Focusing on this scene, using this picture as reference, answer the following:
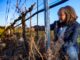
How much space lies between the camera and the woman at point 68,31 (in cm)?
369

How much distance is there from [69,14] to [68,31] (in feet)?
0.62

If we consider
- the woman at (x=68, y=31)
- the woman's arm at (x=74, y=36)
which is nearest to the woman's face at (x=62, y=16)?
the woman at (x=68, y=31)

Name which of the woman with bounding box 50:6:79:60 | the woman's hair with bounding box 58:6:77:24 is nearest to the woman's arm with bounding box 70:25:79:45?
the woman with bounding box 50:6:79:60

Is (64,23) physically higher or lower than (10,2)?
lower

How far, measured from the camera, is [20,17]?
13.1 feet

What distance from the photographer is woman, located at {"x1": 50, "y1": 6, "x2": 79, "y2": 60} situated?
3689mm

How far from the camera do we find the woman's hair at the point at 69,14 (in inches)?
148

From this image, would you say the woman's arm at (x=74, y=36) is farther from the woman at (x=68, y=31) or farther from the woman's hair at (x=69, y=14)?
the woman's hair at (x=69, y=14)

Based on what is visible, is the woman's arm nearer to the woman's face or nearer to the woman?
the woman

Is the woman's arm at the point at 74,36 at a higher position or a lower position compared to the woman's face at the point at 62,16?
lower

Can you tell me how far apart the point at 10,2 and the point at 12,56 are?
0.76 m

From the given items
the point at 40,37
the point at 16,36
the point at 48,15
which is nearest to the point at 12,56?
the point at 16,36

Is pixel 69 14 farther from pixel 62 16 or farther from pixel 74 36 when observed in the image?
pixel 74 36

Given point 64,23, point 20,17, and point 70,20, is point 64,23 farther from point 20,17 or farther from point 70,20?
point 20,17
